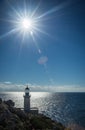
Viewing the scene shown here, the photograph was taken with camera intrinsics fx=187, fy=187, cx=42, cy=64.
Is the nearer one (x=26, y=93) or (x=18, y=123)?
(x=18, y=123)

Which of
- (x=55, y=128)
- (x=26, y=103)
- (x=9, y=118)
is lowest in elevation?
(x=55, y=128)

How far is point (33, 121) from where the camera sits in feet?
65.4

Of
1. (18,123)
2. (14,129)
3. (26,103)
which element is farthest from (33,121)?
(26,103)

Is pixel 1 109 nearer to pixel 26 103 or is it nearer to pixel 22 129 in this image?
pixel 22 129

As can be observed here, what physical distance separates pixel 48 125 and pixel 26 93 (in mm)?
13672

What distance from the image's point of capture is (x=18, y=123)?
1759 cm

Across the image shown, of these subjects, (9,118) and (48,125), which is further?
(48,125)

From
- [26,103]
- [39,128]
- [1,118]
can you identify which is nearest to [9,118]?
[1,118]

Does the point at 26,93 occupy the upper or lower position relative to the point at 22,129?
upper

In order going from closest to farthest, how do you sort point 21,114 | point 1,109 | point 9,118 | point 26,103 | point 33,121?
point 9,118
point 1,109
point 33,121
point 21,114
point 26,103

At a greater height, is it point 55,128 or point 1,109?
point 1,109

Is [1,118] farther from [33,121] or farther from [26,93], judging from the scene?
[26,93]

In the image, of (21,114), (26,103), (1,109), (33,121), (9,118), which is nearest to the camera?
(9,118)

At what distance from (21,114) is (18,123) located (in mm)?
3692
